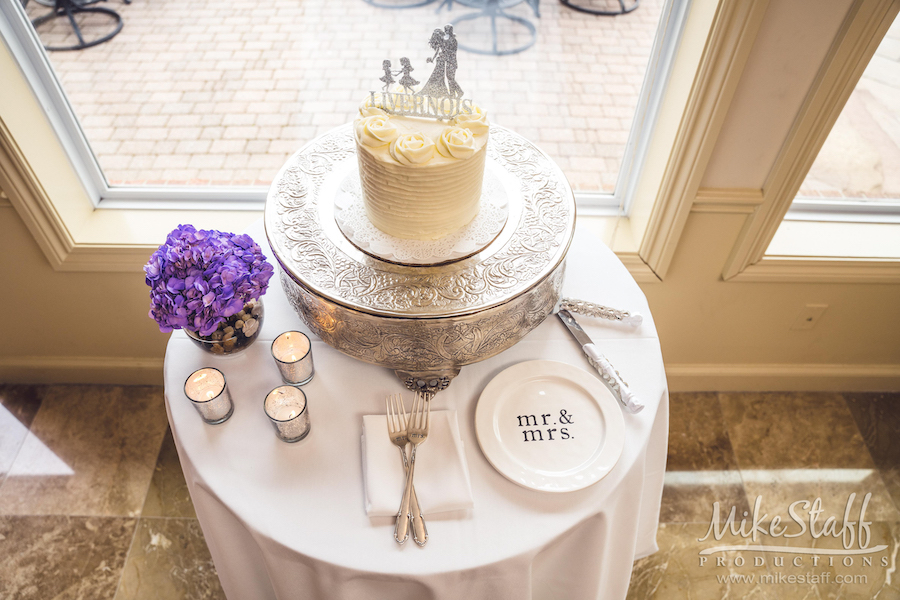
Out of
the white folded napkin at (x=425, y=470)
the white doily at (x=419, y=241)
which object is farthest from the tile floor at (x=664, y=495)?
the white doily at (x=419, y=241)

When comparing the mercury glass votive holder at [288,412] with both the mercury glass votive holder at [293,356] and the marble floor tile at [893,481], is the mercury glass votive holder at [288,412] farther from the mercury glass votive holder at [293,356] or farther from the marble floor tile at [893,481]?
the marble floor tile at [893,481]

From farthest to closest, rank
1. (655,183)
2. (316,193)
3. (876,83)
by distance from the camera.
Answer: (655,183)
(876,83)
(316,193)

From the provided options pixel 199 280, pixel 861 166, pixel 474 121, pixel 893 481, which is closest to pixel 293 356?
pixel 199 280

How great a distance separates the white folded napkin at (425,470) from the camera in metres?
0.97

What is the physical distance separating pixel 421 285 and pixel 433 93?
0.34 metres

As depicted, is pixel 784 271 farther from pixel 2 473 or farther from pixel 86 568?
pixel 2 473

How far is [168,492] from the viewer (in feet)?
6.06

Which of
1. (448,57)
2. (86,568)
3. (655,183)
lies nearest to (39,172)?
(86,568)

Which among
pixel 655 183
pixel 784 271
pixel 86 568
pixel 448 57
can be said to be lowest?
pixel 86 568

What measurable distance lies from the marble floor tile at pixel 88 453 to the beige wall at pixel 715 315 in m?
0.09

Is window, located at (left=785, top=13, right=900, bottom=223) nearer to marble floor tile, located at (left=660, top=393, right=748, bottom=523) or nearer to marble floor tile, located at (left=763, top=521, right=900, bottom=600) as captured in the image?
marble floor tile, located at (left=660, top=393, right=748, bottom=523)

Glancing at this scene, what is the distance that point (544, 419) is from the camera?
1.10m

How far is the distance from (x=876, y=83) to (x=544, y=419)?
1.37m

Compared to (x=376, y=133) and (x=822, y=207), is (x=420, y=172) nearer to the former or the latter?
(x=376, y=133)
